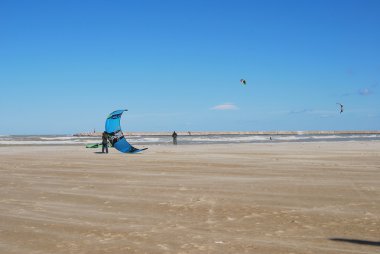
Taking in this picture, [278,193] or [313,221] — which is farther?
[278,193]

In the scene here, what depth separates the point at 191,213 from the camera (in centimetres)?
759

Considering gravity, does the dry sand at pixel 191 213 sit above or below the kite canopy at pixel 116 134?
below

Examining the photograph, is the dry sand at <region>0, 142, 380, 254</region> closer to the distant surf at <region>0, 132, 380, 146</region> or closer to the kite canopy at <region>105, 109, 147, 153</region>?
the kite canopy at <region>105, 109, 147, 153</region>

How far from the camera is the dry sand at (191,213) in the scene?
5621 mm

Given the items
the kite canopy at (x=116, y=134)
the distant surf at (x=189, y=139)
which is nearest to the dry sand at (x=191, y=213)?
the kite canopy at (x=116, y=134)

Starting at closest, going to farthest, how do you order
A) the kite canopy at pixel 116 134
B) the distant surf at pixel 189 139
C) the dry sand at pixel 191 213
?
the dry sand at pixel 191 213, the kite canopy at pixel 116 134, the distant surf at pixel 189 139

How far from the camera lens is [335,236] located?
5.97 metres

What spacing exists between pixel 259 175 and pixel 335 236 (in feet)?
23.8

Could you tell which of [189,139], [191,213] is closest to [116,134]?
[191,213]

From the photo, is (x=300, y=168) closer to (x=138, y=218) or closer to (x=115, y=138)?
(x=138, y=218)

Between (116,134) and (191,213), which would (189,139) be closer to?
(116,134)

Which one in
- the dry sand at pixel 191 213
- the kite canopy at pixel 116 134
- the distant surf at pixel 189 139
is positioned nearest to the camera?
the dry sand at pixel 191 213

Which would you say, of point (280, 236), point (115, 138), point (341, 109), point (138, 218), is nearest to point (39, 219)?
point (138, 218)

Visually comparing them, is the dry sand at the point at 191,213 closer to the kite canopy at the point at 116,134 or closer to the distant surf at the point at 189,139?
the kite canopy at the point at 116,134
